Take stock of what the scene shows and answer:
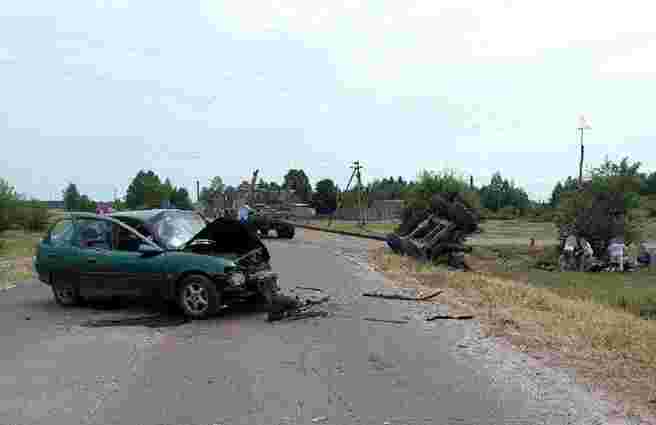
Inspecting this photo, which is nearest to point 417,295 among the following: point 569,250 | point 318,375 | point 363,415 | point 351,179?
point 318,375

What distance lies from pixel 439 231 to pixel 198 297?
578 inches

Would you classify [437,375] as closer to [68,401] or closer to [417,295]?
[68,401]

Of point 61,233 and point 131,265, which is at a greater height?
point 61,233

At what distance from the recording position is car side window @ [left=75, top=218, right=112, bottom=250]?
9.76 m

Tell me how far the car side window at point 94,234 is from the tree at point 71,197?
89725mm

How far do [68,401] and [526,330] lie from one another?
17.9 ft

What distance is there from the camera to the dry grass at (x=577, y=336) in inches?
224

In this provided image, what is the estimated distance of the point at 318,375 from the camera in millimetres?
6035

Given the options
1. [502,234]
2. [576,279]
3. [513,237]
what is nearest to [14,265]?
[576,279]

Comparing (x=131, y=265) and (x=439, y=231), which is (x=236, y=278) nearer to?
(x=131, y=265)

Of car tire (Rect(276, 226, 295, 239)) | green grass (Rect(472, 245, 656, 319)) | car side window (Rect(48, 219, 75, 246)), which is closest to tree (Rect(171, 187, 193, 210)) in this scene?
car tire (Rect(276, 226, 295, 239))

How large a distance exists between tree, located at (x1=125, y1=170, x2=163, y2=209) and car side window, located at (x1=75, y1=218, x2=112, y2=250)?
52.2m

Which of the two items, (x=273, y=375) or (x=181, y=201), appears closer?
(x=273, y=375)

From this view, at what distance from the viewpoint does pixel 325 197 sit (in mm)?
101562
